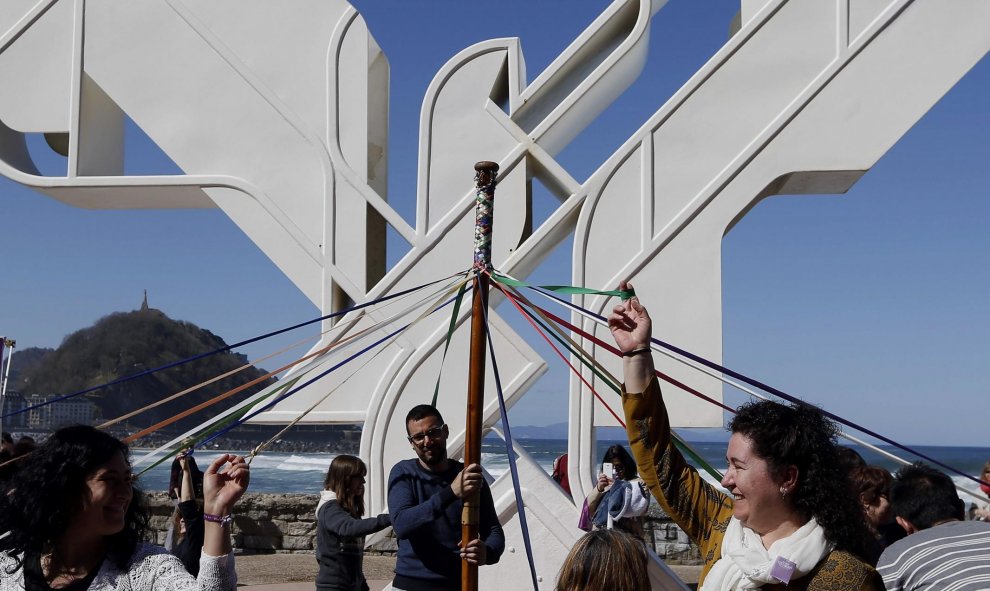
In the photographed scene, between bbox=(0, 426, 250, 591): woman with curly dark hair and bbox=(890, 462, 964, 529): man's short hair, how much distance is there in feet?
7.88

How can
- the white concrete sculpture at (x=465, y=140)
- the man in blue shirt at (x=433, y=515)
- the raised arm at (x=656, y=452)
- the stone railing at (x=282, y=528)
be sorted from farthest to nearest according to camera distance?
the stone railing at (x=282, y=528), the white concrete sculpture at (x=465, y=140), the man in blue shirt at (x=433, y=515), the raised arm at (x=656, y=452)

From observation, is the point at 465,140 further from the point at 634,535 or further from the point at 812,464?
the point at 812,464

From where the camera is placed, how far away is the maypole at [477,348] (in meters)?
3.63

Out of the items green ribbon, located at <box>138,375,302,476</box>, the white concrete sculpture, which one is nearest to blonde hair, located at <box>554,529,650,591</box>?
green ribbon, located at <box>138,375,302,476</box>

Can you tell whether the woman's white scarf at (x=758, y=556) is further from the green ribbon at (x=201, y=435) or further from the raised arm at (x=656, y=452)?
the green ribbon at (x=201, y=435)

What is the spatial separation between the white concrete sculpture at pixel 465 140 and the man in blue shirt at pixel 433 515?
1416 millimetres

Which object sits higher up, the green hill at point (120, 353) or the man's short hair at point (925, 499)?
the green hill at point (120, 353)

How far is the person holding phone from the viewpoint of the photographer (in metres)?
5.96

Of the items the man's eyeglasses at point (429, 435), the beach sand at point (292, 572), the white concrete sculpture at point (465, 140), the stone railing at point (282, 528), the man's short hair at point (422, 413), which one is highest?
the white concrete sculpture at point (465, 140)

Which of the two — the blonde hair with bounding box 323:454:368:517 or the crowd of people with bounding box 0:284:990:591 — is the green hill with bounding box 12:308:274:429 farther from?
the crowd of people with bounding box 0:284:990:591

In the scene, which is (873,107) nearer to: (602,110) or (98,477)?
(602,110)

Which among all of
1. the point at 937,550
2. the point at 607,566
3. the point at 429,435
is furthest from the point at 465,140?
the point at 607,566

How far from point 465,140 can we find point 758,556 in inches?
157

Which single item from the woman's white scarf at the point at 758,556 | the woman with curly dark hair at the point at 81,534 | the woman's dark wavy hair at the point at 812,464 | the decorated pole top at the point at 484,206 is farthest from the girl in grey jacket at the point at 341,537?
the woman's dark wavy hair at the point at 812,464
